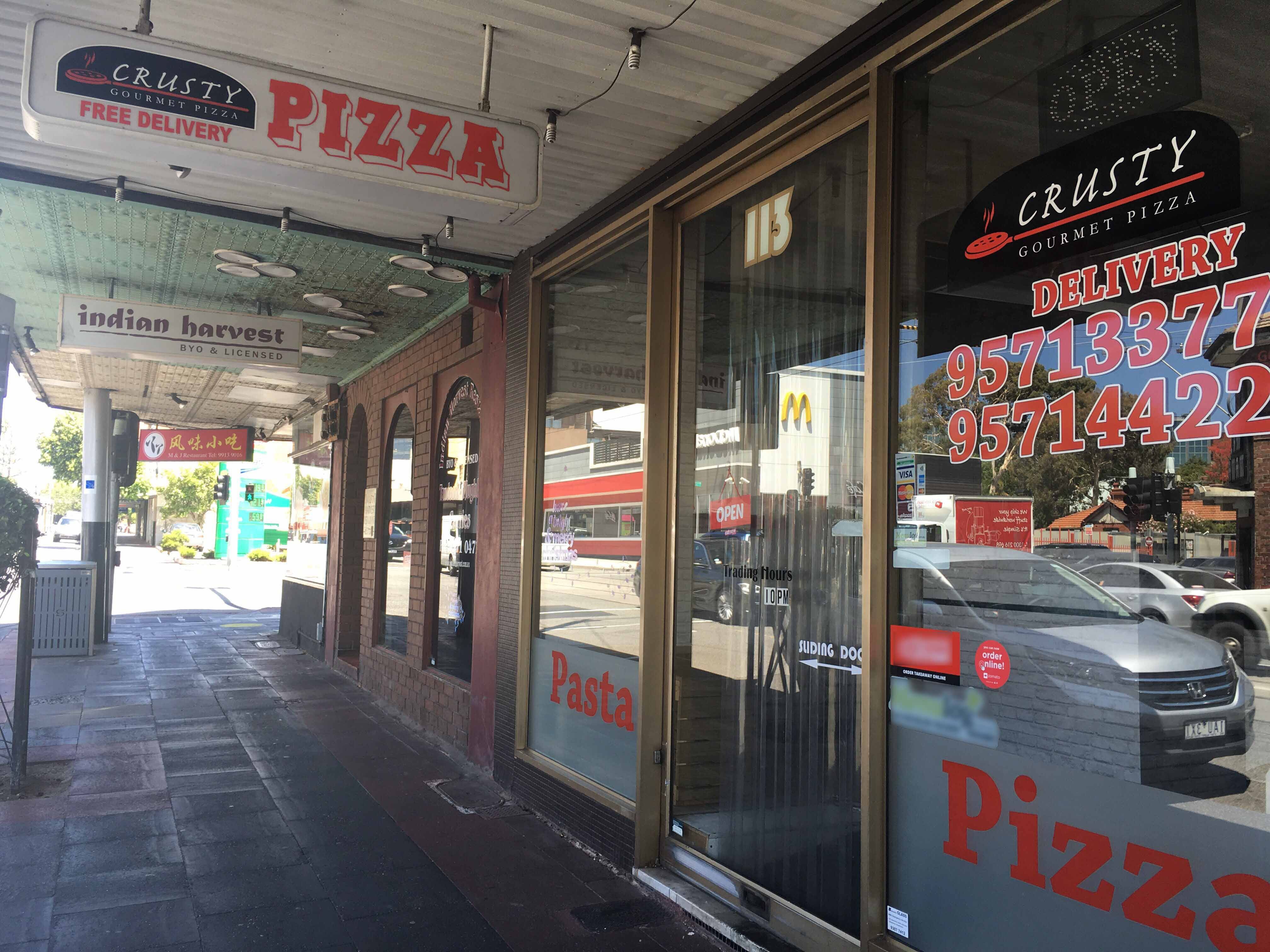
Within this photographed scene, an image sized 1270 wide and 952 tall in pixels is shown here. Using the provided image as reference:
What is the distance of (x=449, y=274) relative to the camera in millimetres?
6543

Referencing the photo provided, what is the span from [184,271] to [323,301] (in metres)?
1.05

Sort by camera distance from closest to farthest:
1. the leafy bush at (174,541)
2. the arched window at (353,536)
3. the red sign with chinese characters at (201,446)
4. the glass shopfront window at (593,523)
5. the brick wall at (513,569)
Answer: the glass shopfront window at (593,523) → the brick wall at (513,569) → the arched window at (353,536) → the red sign with chinese characters at (201,446) → the leafy bush at (174,541)

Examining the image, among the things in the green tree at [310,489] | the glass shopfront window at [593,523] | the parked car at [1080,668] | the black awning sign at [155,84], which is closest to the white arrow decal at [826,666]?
the parked car at [1080,668]

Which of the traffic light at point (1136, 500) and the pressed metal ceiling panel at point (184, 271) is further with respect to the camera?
the pressed metal ceiling panel at point (184, 271)

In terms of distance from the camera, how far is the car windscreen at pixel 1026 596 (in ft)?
8.04

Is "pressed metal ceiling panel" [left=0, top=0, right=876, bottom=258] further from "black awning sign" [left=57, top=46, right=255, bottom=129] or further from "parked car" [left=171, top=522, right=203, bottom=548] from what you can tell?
"parked car" [left=171, top=522, right=203, bottom=548]

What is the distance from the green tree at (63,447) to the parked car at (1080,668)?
157 ft

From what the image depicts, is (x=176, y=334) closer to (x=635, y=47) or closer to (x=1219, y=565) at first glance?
(x=635, y=47)

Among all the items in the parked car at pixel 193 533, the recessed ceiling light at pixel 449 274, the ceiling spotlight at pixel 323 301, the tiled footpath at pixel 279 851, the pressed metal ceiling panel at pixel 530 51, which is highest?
the pressed metal ceiling panel at pixel 530 51

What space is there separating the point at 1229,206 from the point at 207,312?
665 cm

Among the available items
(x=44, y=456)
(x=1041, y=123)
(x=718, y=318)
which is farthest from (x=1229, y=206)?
(x=44, y=456)

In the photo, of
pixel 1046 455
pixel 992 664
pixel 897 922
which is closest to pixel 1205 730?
pixel 992 664

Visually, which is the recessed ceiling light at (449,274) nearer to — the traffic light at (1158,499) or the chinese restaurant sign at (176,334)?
the chinese restaurant sign at (176,334)

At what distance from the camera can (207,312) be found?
6.99 m
